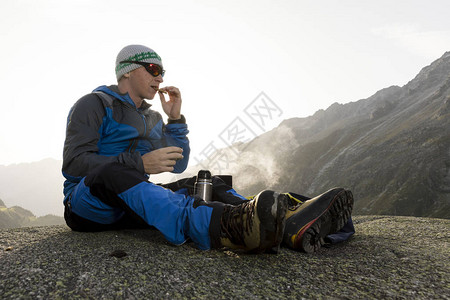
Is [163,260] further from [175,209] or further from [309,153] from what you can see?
[309,153]

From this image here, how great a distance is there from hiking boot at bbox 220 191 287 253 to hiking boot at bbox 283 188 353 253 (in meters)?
0.70

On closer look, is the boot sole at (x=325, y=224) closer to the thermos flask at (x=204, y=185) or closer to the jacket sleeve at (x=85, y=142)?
the thermos flask at (x=204, y=185)

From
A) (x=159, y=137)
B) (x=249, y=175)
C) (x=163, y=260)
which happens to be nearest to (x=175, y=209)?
(x=163, y=260)

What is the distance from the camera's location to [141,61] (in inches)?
193

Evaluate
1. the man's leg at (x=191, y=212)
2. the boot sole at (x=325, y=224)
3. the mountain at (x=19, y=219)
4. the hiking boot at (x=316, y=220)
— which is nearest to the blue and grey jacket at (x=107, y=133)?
the man's leg at (x=191, y=212)

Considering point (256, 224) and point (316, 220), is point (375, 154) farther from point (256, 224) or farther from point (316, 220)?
point (256, 224)

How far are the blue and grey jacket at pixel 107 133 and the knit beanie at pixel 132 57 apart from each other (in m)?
0.48

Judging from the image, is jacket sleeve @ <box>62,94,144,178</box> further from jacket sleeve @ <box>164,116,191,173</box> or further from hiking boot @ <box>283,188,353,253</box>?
hiking boot @ <box>283,188,353,253</box>

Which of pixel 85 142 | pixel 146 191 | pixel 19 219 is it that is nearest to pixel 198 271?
pixel 146 191

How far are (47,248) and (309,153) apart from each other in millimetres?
77863

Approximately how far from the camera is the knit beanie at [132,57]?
16.1ft

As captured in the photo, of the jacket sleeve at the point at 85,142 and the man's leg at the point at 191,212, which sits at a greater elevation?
the jacket sleeve at the point at 85,142

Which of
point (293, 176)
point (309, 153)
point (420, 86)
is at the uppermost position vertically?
point (420, 86)

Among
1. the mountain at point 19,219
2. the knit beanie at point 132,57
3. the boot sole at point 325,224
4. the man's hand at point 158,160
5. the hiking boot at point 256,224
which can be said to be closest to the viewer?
the hiking boot at point 256,224
